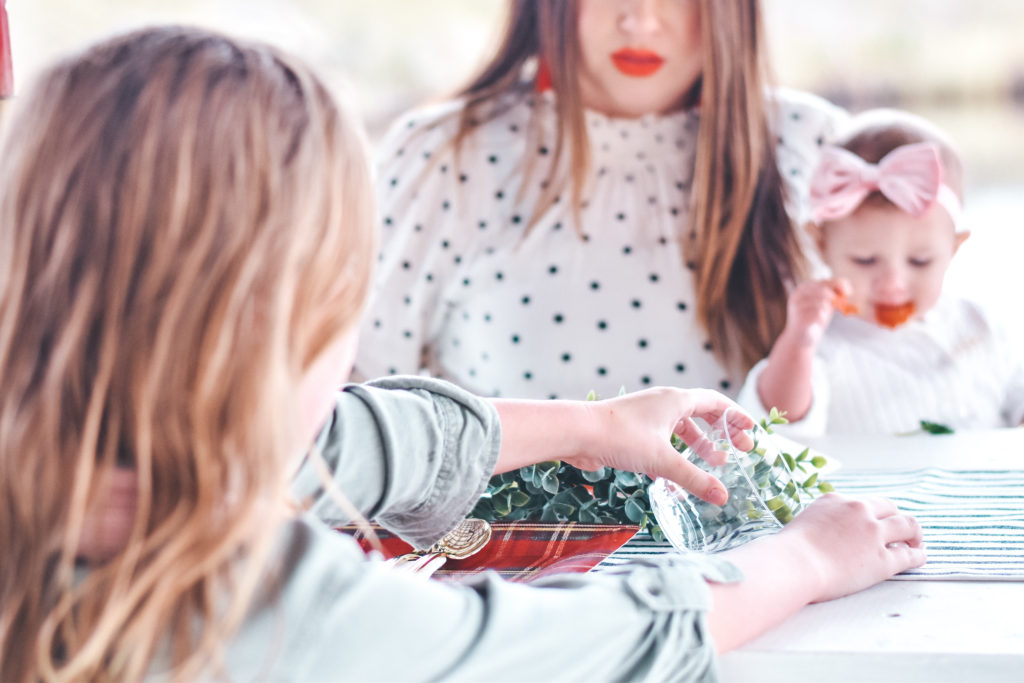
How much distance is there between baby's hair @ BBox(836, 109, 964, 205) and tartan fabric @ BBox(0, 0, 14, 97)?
119 centimetres

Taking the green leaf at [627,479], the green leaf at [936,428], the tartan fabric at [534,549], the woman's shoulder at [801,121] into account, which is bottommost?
the green leaf at [936,428]

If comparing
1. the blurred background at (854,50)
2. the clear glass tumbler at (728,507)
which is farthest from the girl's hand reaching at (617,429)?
the blurred background at (854,50)

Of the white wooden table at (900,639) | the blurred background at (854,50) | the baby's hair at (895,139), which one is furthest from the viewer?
the blurred background at (854,50)

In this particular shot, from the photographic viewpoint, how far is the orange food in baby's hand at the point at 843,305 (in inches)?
55.5

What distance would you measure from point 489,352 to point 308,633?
3.52 ft

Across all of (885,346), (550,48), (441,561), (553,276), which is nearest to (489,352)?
(553,276)

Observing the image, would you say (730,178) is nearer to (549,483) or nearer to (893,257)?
(893,257)

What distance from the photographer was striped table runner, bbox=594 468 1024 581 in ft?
2.76

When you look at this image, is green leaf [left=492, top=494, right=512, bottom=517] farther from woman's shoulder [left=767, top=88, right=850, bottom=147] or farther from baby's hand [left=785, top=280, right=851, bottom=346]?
woman's shoulder [left=767, top=88, right=850, bottom=147]

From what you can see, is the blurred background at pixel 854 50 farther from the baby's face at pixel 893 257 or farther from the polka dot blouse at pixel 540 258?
the baby's face at pixel 893 257

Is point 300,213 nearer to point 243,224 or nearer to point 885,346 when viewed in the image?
point 243,224

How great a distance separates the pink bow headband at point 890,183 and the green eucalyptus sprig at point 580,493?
636 millimetres

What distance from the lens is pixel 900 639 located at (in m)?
0.71

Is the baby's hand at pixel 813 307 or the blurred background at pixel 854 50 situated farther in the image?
the blurred background at pixel 854 50
